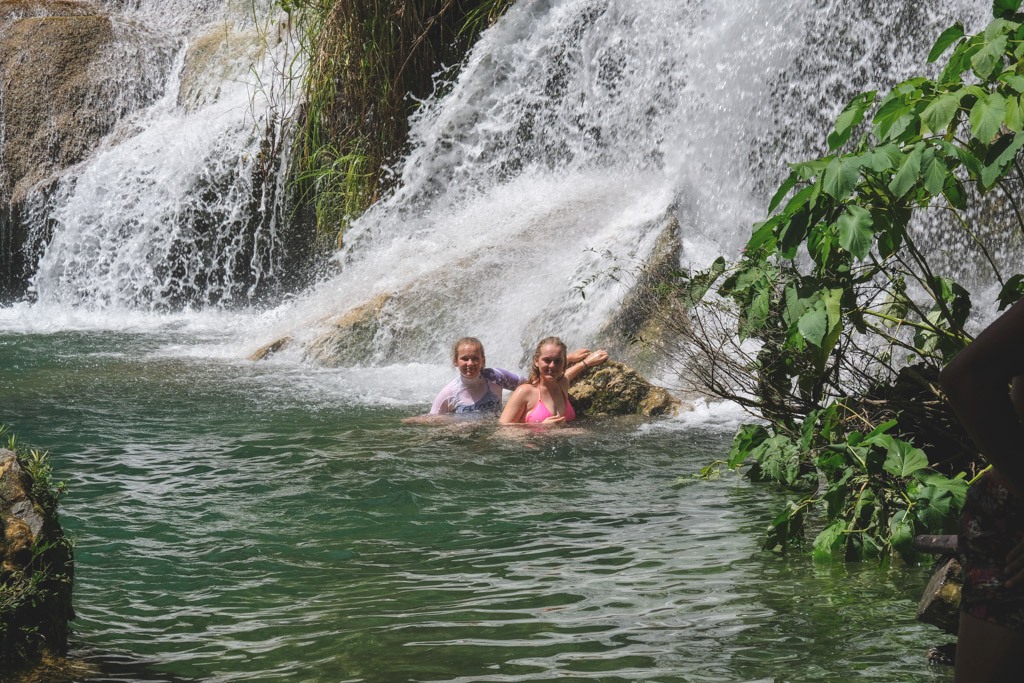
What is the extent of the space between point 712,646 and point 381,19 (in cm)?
1186

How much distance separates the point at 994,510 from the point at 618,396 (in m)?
6.11

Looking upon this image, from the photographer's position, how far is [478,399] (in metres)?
8.48

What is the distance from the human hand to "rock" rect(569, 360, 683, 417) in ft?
19.9

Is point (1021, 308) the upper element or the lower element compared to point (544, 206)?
lower

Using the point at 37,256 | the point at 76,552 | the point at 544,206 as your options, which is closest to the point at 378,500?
the point at 76,552

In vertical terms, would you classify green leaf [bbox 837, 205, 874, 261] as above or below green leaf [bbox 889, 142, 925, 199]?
below

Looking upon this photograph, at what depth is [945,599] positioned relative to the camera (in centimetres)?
364

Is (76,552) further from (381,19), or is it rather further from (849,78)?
(381,19)

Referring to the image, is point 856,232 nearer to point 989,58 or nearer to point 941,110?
point 941,110

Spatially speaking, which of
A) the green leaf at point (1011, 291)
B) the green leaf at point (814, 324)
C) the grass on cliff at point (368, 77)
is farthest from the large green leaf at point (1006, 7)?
the grass on cliff at point (368, 77)

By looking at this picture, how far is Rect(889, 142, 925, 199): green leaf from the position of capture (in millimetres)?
3811

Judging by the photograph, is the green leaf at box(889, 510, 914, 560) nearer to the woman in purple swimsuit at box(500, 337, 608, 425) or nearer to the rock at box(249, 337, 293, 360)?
the woman in purple swimsuit at box(500, 337, 608, 425)

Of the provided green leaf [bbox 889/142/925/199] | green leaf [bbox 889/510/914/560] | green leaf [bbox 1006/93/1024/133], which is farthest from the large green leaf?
green leaf [bbox 889/510/914/560]

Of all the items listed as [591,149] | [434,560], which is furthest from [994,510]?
[591,149]
